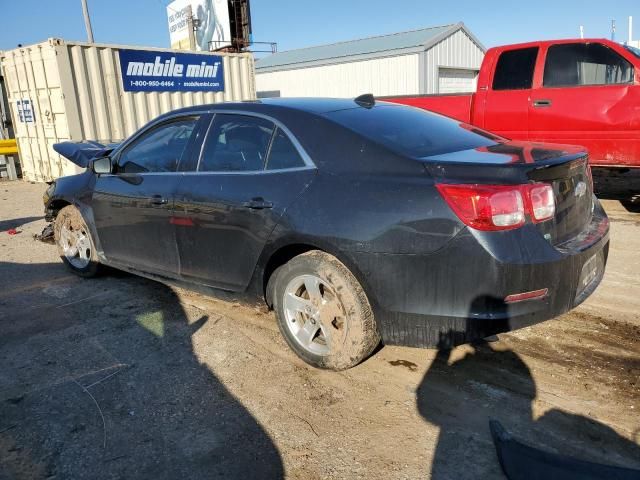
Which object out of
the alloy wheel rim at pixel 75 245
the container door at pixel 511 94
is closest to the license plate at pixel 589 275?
the alloy wheel rim at pixel 75 245

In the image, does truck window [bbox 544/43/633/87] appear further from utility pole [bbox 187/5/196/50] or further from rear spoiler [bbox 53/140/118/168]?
utility pole [bbox 187/5/196/50]

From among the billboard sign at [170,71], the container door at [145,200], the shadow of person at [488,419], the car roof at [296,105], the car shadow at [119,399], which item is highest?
the billboard sign at [170,71]

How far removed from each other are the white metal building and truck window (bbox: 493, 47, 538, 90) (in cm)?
1379

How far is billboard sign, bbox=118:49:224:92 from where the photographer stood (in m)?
10.9

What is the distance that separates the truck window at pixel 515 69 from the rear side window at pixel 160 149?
4918 millimetres

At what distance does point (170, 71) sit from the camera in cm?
1153

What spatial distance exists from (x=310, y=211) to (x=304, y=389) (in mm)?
1002

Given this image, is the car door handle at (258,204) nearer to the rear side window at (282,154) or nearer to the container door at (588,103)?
the rear side window at (282,154)

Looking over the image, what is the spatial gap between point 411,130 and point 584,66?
4.62 meters

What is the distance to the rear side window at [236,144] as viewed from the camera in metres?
3.35

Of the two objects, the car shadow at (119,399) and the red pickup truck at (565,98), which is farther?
the red pickup truck at (565,98)

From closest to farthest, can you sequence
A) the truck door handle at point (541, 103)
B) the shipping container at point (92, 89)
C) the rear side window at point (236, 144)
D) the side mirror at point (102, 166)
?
the rear side window at point (236, 144)
the side mirror at point (102, 166)
the truck door handle at point (541, 103)
the shipping container at point (92, 89)

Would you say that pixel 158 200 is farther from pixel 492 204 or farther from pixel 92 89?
pixel 92 89

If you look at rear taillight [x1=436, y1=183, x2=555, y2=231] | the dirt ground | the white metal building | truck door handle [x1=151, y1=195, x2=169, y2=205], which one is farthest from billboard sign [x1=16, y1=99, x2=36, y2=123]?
the white metal building
